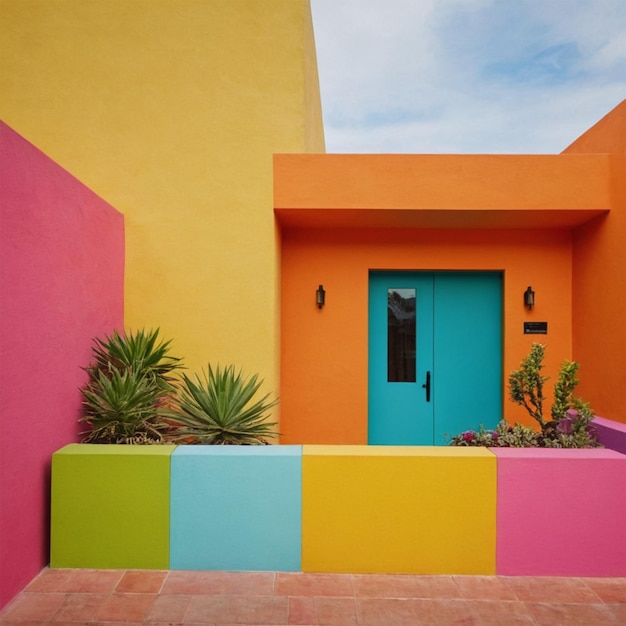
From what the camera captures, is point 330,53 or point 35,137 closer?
point 35,137

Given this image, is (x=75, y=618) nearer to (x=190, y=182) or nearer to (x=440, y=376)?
(x=190, y=182)

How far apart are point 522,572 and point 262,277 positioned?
353cm

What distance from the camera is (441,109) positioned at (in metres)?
15.7

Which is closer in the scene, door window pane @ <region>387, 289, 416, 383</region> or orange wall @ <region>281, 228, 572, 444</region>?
orange wall @ <region>281, 228, 572, 444</region>

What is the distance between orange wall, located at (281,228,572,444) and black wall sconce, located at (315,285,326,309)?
61mm

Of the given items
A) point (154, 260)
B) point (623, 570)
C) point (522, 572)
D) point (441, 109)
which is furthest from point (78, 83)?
point (441, 109)

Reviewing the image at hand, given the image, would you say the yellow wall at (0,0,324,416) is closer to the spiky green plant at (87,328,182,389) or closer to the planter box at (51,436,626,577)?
the spiky green plant at (87,328,182,389)

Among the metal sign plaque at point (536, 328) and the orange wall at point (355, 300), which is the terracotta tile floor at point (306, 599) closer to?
the orange wall at point (355, 300)

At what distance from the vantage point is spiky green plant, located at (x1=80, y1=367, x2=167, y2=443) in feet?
12.6

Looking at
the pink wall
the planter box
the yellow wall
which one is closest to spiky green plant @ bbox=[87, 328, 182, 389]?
the pink wall

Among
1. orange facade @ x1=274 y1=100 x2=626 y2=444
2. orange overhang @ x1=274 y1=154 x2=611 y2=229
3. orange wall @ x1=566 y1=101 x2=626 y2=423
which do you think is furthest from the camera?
orange facade @ x1=274 y1=100 x2=626 y2=444

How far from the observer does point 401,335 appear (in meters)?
6.25

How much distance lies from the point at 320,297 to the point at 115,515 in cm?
345

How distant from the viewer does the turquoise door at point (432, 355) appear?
Answer: 20.2 ft
